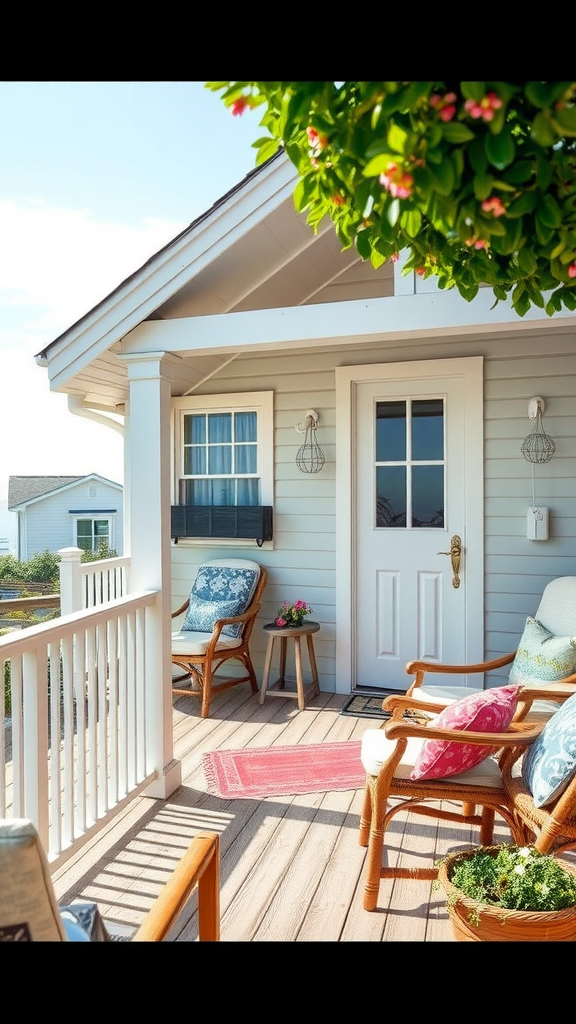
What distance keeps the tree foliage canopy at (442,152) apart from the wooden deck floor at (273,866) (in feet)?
6.26

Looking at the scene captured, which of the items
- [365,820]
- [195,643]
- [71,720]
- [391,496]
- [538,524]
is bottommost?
[365,820]

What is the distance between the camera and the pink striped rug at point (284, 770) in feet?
10.7

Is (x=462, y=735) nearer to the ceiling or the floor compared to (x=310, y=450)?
nearer to the floor

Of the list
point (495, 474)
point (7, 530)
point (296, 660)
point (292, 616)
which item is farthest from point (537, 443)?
point (7, 530)

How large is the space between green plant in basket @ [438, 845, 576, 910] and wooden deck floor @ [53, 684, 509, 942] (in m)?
0.24

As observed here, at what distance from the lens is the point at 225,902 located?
2.32 meters

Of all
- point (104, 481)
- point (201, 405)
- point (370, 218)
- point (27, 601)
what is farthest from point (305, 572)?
point (104, 481)

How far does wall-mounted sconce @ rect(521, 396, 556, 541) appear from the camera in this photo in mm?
4172

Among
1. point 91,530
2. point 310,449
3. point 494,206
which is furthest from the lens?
point 91,530

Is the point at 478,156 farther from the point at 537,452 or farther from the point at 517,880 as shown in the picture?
the point at 537,452

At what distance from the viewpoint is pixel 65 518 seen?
1900cm

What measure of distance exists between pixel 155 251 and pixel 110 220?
705cm

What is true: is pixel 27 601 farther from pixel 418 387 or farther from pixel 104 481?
pixel 104 481

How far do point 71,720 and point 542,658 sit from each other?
228 cm
